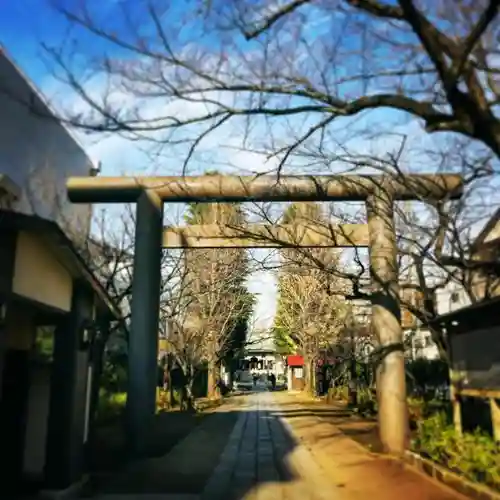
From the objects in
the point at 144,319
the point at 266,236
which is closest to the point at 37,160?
the point at 144,319

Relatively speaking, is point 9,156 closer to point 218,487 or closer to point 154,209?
point 154,209

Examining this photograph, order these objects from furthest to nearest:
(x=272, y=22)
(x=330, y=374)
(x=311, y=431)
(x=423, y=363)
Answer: (x=330, y=374) < (x=423, y=363) < (x=311, y=431) < (x=272, y=22)

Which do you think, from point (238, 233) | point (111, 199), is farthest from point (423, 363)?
point (111, 199)

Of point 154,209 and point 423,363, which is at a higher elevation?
point 154,209

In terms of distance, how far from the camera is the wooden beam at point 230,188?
1140cm

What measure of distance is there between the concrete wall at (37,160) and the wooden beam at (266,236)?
173 inches

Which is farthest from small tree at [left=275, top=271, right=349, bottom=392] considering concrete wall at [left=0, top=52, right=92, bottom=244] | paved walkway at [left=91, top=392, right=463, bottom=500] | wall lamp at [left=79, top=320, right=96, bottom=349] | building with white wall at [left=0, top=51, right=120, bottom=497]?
building with white wall at [left=0, top=51, right=120, bottom=497]

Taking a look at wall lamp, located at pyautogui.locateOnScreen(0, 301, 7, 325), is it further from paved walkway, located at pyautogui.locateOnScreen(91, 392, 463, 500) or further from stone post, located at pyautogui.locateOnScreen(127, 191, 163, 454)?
stone post, located at pyautogui.locateOnScreen(127, 191, 163, 454)

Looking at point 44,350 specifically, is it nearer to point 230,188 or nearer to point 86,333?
point 86,333

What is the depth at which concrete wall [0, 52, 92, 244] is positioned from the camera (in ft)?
51.1

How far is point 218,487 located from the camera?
8.45 m

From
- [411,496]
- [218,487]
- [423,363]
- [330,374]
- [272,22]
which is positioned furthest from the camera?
[330,374]

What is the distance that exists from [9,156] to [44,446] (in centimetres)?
1045

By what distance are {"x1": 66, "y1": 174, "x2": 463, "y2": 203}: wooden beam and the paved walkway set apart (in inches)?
196
